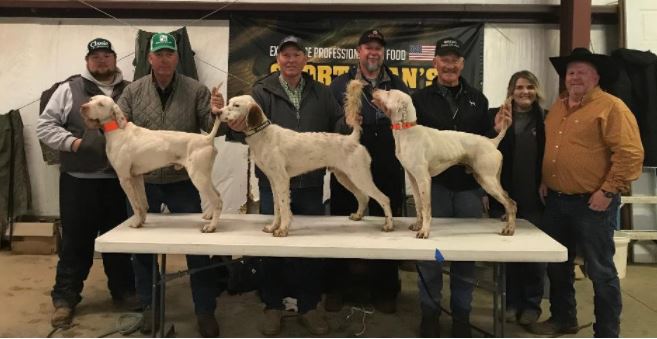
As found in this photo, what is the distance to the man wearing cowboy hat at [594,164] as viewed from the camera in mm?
3373

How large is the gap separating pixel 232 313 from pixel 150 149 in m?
1.91

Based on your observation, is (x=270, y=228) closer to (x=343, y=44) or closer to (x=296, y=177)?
(x=296, y=177)

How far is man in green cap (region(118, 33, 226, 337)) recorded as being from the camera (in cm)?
373

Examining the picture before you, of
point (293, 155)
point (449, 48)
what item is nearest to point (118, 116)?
point (293, 155)

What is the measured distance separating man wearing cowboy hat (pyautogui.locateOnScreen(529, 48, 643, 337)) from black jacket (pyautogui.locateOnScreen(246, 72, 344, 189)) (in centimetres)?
158

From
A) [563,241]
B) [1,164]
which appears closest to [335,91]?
[563,241]

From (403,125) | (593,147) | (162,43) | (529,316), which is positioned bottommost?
(529,316)

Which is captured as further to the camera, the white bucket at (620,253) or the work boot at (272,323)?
the white bucket at (620,253)

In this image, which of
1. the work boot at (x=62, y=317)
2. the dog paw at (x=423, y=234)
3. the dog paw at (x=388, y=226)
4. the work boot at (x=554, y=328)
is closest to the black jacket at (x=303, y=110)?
the dog paw at (x=388, y=226)

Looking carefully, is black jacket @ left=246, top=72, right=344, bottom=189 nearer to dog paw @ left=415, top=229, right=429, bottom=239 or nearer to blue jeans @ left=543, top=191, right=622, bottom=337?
dog paw @ left=415, top=229, right=429, bottom=239

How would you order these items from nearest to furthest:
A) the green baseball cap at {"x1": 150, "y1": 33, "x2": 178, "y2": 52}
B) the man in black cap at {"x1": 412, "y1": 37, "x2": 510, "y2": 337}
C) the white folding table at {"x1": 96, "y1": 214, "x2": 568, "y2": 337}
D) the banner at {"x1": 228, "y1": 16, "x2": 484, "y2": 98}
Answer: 1. the white folding table at {"x1": 96, "y1": 214, "x2": 568, "y2": 337}
2. the green baseball cap at {"x1": 150, "y1": 33, "x2": 178, "y2": 52}
3. the man in black cap at {"x1": 412, "y1": 37, "x2": 510, "y2": 337}
4. the banner at {"x1": 228, "y1": 16, "x2": 484, "y2": 98}

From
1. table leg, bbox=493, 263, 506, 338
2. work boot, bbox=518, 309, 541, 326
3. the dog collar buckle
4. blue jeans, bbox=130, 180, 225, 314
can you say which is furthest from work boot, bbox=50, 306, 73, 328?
work boot, bbox=518, 309, 541, 326

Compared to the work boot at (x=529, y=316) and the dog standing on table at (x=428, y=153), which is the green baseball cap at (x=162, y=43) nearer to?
the dog standing on table at (x=428, y=153)

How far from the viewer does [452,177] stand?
3.77m
